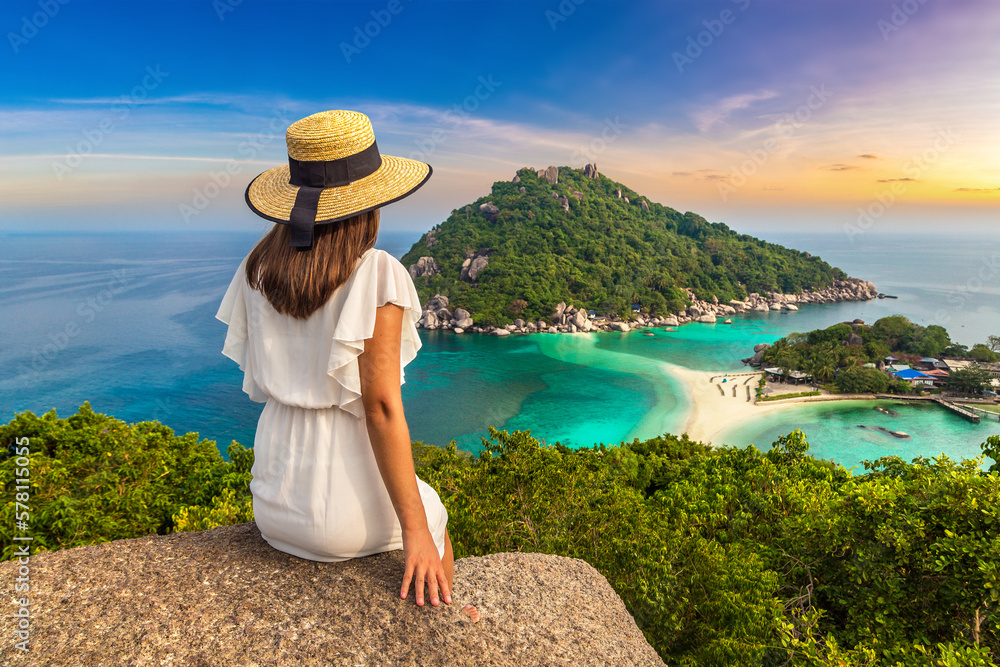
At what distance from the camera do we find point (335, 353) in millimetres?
1468

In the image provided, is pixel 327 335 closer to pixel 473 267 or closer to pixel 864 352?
pixel 864 352

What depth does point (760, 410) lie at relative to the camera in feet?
107

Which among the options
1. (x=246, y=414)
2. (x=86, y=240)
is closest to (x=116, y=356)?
(x=246, y=414)

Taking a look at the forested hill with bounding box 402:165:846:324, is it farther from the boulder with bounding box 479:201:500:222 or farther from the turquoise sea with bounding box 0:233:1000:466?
the turquoise sea with bounding box 0:233:1000:466

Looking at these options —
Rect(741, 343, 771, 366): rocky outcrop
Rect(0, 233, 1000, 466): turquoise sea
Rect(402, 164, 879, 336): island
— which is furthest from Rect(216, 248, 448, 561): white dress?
Rect(402, 164, 879, 336): island

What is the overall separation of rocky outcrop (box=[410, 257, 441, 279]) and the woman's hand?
62969 mm

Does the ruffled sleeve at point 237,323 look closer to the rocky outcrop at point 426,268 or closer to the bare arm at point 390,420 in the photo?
the bare arm at point 390,420

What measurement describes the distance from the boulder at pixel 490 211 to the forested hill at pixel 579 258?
0.51 ft

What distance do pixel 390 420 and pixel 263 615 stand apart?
2.70ft

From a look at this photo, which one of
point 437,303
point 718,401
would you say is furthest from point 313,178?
point 437,303

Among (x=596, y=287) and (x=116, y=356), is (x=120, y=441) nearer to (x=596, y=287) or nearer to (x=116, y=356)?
(x=116, y=356)

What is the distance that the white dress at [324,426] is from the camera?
4.96 feet

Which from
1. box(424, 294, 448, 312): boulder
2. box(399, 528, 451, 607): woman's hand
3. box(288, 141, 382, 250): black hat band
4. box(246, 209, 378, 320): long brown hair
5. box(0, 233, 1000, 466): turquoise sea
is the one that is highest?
box(288, 141, 382, 250): black hat band

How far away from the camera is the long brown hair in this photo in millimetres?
1531
